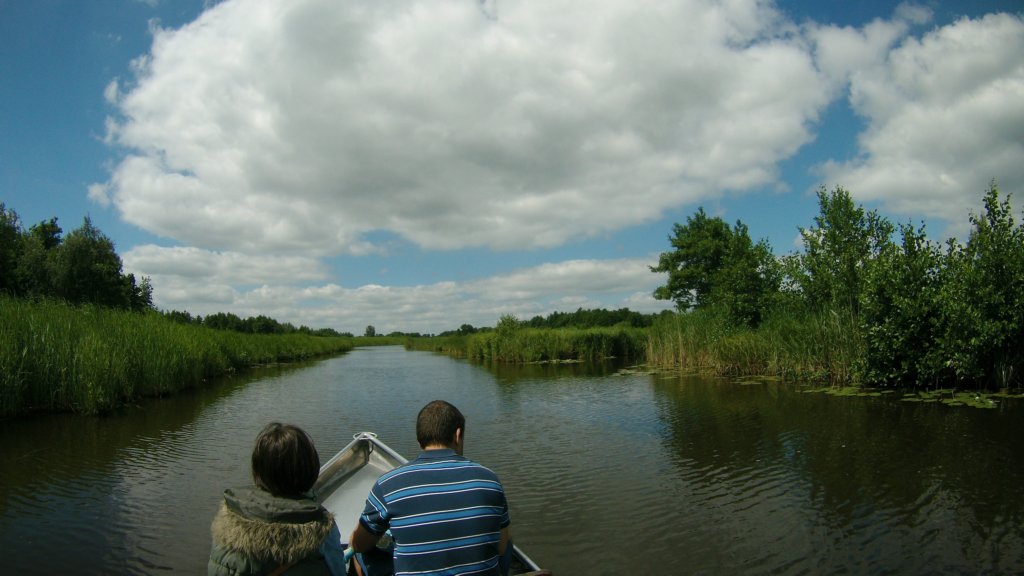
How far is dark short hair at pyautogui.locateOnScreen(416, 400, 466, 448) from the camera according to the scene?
10.9 ft

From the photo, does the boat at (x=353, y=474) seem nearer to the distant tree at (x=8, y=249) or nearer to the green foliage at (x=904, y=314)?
the green foliage at (x=904, y=314)

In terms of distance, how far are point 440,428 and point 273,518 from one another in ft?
3.20

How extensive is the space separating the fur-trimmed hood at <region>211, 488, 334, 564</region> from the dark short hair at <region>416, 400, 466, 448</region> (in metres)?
0.74

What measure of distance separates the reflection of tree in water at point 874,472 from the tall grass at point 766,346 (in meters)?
3.81

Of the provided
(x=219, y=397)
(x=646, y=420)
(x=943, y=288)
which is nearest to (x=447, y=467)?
(x=646, y=420)

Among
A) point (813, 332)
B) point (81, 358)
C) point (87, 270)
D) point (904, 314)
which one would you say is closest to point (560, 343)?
point (813, 332)

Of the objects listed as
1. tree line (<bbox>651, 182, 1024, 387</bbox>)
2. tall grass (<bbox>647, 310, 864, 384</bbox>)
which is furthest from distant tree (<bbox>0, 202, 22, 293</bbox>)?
tree line (<bbox>651, 182, 1024, 387</bbox>)

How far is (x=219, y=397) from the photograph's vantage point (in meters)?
21.8

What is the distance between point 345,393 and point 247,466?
12505 millimetres

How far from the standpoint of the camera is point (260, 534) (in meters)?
2.75

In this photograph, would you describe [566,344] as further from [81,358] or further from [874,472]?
[874,472]

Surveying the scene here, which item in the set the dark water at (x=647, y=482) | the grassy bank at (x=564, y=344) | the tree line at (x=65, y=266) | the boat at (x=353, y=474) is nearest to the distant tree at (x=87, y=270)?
the tree line at (x=65, y=266)

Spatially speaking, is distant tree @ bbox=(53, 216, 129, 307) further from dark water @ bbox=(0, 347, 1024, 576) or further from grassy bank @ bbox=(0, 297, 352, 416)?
dark water @ bbox=(0, 347, 1024, 576)

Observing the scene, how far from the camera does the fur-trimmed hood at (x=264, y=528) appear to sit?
2.76 meters
